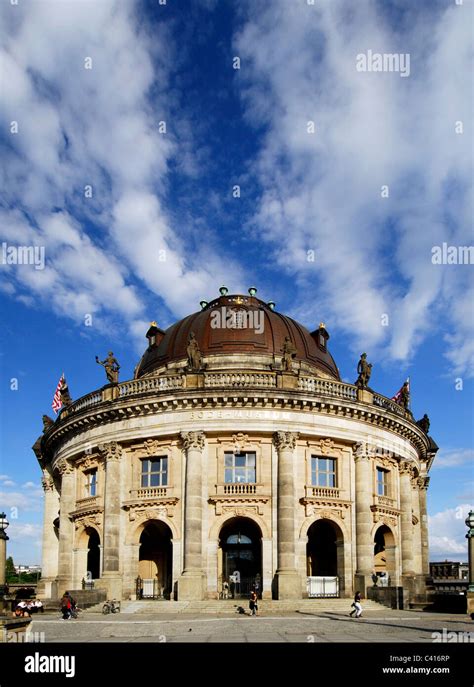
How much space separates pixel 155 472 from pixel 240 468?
16.2 ft

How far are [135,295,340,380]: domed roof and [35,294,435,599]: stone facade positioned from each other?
214 inches

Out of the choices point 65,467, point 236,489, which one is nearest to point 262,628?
point 236,489

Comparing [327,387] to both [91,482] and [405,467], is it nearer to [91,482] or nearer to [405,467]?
[405,467]

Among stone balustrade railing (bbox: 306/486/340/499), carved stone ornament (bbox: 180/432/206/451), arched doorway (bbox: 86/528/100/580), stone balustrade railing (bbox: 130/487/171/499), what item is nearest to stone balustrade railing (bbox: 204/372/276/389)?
carved stone ornament (bbox: 180/432/206/451)

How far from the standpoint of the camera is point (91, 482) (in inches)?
1722

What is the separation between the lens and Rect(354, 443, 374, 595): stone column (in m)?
38.6

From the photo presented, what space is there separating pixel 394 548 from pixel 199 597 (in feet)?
45.2

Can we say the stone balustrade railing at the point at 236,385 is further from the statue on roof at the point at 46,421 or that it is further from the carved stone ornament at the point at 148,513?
the statue on roof at the point at 46,421

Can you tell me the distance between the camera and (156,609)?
33.9 m

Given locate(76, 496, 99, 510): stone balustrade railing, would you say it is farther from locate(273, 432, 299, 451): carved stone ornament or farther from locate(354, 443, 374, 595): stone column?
locate(354, 443, 374, 595): stone column

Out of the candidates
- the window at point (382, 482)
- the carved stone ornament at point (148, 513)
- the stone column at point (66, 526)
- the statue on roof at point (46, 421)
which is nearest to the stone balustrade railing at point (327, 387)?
the window at point (382, 482)

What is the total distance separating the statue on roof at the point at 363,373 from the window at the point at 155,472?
12433 millimetres
